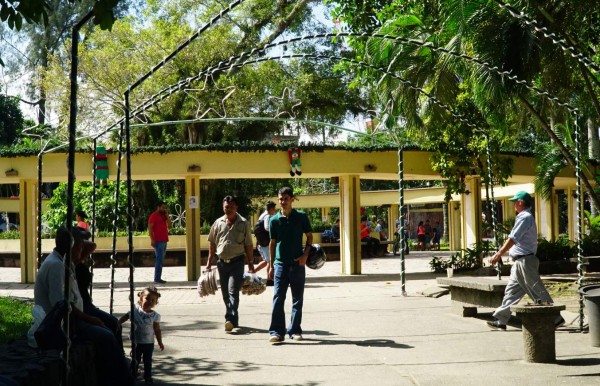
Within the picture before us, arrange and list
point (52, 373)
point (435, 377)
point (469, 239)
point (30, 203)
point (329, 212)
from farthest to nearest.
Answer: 1. point (329, 212)
2. point (469, 239)
3. point (30, 203)
4. point (435, 377)
5. point (52, 373)

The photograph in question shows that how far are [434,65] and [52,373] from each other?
1384 cm

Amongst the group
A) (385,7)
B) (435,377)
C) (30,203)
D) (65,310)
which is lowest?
(435,377)

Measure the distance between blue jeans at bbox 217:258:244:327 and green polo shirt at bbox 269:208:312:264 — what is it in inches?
41.2

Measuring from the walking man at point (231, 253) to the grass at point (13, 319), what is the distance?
2.46 meters

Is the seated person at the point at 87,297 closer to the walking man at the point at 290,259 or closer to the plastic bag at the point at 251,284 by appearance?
the walking man at the point at 290,259

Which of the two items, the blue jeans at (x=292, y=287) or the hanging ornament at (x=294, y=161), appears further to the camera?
the hanging ornament at (x=294, y=161)

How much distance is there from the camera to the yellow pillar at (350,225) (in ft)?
73.1

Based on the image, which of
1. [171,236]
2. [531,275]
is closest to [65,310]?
[531,275]

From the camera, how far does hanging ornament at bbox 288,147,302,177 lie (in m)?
21.6

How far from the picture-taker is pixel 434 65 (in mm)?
18766

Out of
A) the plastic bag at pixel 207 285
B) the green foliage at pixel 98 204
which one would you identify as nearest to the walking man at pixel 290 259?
the plastic bag at pixel 207 285

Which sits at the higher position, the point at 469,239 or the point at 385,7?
the point at 385,7

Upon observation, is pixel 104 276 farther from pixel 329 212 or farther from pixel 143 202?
pixel 329 212

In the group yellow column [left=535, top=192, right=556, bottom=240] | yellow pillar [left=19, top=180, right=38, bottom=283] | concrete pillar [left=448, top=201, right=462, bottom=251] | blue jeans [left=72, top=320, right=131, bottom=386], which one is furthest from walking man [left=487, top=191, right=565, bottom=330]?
concrete pillar [left=448, top=201, right=462, bottom=251]
